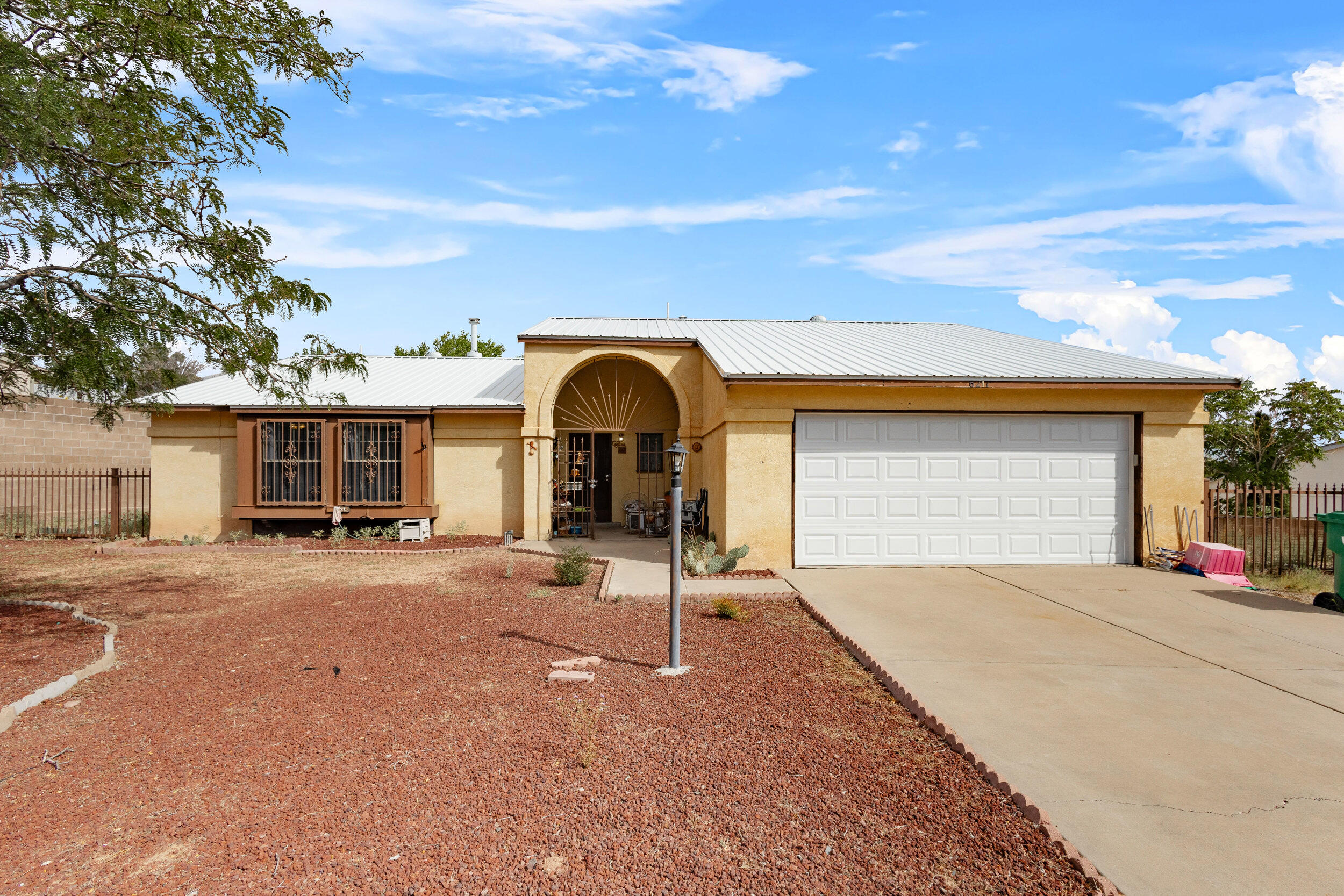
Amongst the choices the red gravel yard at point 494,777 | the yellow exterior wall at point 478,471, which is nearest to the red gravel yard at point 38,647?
the red gravel yard at point 494,777

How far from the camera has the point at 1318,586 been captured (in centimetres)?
912

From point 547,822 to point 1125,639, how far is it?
19.6 feet

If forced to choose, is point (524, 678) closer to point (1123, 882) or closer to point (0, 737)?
point (0, 737)

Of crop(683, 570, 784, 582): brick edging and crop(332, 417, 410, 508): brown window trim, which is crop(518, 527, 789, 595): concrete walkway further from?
crop(332, 417, 410, 508): brown window trim

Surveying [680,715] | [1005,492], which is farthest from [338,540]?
[1005,492]

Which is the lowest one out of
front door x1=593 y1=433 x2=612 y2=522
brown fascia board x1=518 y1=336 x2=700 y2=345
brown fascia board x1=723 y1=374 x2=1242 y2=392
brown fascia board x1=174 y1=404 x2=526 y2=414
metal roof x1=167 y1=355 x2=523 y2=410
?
front door x1=593 y1=433 x2=612 y2=522

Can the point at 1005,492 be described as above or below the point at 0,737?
above

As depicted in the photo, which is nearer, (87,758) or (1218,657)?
(87,758)

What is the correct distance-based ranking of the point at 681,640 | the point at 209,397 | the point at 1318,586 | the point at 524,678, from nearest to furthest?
the point at 524,678, the point at 681,640, the point at 1318,586, the point at 209,397

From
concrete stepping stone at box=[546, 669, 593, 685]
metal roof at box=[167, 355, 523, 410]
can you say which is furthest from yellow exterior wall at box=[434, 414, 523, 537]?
concrete stepping stone at box=[546, 669, 593, 685]

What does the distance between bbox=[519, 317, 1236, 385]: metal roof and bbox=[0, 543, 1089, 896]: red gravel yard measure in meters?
5.02

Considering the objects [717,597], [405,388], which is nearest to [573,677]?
[717,597]

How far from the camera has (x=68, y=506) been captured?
1614 cm

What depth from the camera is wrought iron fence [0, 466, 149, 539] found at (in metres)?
14.5
